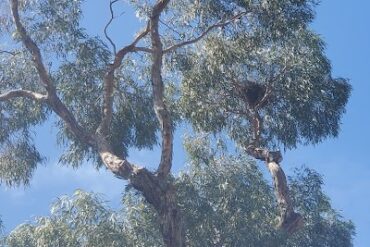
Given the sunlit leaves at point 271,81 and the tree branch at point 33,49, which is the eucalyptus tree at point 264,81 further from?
the tree branch at point 33,49

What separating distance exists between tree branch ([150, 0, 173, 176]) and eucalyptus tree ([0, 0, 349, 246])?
0.66m

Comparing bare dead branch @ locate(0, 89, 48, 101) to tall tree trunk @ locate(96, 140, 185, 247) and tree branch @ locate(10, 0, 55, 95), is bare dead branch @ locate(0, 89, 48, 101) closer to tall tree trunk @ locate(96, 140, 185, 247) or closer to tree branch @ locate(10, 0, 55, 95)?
tree branch @ locate(10, 0, 55, 95)

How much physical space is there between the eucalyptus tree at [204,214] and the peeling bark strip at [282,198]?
0.34 metres

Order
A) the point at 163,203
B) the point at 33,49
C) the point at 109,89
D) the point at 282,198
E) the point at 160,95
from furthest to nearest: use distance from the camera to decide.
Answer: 1. the point at 33,49
2. the point at 109,89
3. the point at 282,198
4. the point at 160,95
5. the point at 163,203

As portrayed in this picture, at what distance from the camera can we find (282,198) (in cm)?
1883

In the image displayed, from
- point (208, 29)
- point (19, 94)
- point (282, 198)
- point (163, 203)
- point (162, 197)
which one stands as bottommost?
point (163, 203)

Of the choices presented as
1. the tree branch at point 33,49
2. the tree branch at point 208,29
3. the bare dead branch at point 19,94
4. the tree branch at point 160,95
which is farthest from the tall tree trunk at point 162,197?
the tree branch at point 208,29

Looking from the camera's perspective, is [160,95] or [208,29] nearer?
[160,95]

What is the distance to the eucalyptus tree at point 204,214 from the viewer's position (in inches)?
725

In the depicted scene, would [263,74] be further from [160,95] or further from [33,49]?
[33,49]

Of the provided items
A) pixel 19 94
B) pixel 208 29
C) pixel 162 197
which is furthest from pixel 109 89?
pixel 162 197

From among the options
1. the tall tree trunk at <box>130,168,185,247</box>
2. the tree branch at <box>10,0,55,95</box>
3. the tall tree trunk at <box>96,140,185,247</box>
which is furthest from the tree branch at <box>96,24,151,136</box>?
the tall tree trunk at <box>130,168,185,247</box>

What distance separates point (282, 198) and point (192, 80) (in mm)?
3563

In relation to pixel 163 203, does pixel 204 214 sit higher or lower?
higher
